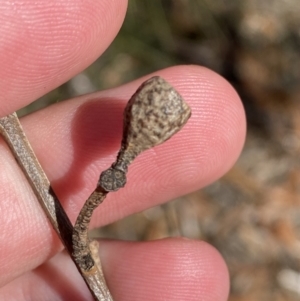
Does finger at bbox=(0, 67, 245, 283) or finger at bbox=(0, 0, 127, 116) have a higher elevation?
finger at bbox=(0, 0, 127, 116)

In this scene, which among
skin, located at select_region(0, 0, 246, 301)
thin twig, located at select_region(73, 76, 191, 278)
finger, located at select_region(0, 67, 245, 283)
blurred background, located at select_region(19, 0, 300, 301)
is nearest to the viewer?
thin twig, located at select_region(73, 76, 191, 278)

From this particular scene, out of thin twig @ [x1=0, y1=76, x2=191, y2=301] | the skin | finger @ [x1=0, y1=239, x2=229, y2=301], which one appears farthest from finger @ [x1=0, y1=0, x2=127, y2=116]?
finger @ [x1=0, y1=239, x2=229, y2=301]

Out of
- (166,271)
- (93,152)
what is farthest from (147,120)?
(166,271)

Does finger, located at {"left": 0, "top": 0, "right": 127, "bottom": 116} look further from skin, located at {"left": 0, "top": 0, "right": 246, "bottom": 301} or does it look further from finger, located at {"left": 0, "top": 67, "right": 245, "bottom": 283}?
finger, located at {"left": 0, "top": 67, "right": 245, "bottom": 283}

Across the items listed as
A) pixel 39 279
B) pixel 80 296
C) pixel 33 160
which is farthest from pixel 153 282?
pixel 33 160

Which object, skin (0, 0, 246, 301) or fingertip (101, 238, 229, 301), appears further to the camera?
fingertip (101, 238, 229, 301)

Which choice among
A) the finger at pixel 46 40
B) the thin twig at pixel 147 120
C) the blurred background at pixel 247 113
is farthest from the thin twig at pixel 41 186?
the blurred background at pixel 247 113
